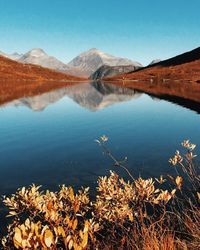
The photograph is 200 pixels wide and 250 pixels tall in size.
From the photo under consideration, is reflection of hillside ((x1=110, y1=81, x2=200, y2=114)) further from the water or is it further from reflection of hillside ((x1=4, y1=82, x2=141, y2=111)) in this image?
the water

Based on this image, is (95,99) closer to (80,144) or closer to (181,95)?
(181,95)

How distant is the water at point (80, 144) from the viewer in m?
16.8

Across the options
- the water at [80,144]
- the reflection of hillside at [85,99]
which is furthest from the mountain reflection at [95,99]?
the water at [80,144]

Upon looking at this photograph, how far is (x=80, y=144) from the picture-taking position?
2433 cm

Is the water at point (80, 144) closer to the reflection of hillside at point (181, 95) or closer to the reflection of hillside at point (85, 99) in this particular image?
the reflection of hillside at point (181, 95)

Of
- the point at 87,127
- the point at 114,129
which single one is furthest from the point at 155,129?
the point at 87,127

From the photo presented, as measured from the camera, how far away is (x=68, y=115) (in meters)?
42.1

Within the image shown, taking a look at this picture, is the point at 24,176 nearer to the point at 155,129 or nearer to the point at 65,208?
the point at 65,208

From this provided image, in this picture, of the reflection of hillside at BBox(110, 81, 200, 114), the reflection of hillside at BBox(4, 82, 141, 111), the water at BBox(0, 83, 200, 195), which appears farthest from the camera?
the reflection of hillside at BBox(4, 82, 141, 111)

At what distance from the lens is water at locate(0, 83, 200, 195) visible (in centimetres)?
1678

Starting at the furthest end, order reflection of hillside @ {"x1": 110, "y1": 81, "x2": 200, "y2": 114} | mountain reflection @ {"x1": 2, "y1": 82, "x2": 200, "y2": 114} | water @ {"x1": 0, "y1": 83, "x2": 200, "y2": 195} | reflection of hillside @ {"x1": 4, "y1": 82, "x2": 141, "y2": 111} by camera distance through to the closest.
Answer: reflection of hillside @ {"x1": 4, "y1": 82, "x2": 141, "y2": 111} → mountain reflection @ {"x1": 2, "y1": 82, "x2": 200, "y2": 114} → reflection of hillside @ {"x1": 110, "y1": 81, "x2": 200, "y2": 114} → water @ {"x1": 0, "y1": 83, "x2": 200, "y2": 195}

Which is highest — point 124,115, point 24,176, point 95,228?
point 95,228

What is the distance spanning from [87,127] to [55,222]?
2629cm

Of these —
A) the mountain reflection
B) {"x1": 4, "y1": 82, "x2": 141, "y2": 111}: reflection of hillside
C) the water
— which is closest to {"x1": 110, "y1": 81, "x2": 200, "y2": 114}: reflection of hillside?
the mountain reflection
